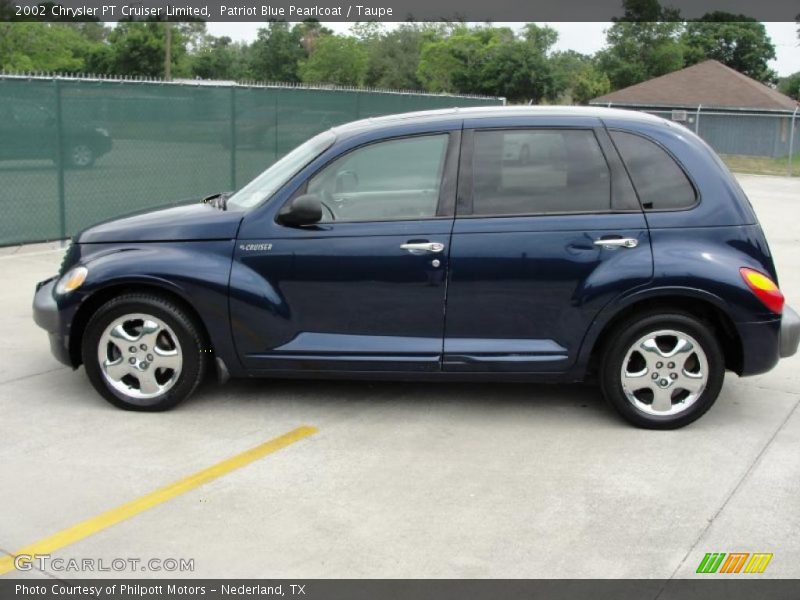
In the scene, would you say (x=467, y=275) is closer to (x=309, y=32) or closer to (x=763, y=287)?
(x=763, y=287)

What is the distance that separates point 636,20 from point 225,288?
233 ft

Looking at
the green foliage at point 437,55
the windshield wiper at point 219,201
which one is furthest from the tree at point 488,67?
the windshield wiper at point 219,201

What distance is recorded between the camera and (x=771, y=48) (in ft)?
248

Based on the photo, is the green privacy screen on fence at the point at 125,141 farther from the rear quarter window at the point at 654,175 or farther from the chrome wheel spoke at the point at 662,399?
the chrome wheel spoke at the point at 662,399

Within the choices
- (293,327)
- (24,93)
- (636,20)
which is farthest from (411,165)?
Result: (636,20)

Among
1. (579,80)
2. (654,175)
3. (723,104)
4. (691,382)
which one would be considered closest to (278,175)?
(654,175)

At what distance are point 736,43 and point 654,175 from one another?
75845mm

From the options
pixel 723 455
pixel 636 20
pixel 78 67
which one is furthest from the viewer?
pixel 636 20

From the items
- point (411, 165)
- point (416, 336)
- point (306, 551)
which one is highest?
point (411, 165)

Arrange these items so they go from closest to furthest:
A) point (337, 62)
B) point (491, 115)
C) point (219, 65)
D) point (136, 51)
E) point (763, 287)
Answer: point (763, 287), point (491, 115), point (136, 51), point (337, 62), point (219, 65)

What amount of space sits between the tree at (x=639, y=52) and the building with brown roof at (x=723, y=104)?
11.8m

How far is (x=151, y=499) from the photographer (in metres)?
4.55

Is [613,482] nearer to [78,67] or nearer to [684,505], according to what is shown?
[684,505]
